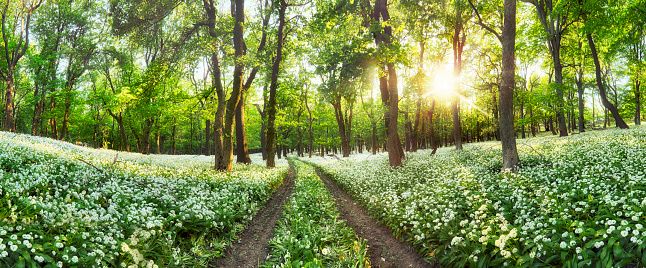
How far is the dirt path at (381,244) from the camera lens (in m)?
5.26

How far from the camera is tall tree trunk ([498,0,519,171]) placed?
879 cm

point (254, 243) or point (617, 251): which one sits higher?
point (617, 251)

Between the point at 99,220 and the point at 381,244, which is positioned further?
the point at 381,244

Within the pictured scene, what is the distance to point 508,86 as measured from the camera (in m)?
8.81

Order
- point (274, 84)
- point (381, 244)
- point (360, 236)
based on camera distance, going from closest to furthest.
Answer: point (381, 244)
point (360, 236)
point (274, 84)

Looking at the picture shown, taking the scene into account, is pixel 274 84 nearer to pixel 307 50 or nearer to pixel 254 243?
pixel 307 50

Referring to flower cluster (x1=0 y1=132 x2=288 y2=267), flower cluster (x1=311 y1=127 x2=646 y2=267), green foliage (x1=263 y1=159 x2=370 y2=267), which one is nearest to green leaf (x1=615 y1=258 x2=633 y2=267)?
flower cluster (x1=311 y1=127 x2=646 y2=267)

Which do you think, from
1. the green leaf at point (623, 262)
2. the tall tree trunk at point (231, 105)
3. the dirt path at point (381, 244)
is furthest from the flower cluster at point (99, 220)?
the green leaf at point (623, 262)

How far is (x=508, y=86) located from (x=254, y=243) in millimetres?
9562

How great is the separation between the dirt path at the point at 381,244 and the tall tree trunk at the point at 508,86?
17.5ft

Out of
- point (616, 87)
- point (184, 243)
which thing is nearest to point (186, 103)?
point (184, 243)

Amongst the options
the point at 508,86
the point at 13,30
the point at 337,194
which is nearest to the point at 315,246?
the point at 337,194

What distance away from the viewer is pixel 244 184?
10227 mm

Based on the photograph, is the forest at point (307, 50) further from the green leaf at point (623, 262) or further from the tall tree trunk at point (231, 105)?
the green leaf at point (623, 262)
